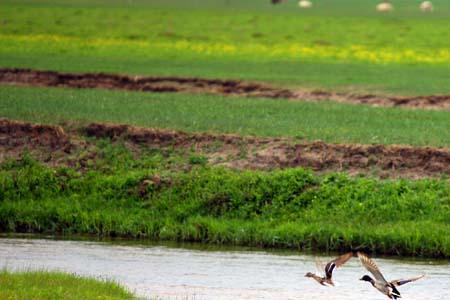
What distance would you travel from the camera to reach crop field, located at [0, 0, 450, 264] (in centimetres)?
1956

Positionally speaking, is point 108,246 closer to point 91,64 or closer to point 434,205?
point 434,205

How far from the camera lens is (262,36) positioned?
50.6m

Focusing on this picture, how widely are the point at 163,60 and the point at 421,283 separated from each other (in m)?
25.4

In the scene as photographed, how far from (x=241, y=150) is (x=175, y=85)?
11.2 metres

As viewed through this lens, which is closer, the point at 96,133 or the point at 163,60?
the point at 96,133

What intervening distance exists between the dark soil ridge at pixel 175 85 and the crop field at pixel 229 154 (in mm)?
55

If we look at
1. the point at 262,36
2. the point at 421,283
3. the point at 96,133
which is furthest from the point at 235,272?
the point at 262,36

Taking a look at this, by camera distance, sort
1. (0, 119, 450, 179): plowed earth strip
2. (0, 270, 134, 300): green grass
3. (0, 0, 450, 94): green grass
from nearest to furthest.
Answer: (0, 270, 134, 300): green grass < (0, 119, 450, 179): plowed earth strip < (0, 0, 450, 94): green grass

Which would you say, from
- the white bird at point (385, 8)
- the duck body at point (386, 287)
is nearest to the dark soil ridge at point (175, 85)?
the duck body at point (386, 287)

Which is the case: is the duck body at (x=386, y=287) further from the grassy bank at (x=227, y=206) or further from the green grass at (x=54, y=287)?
the grassy bank at (x=227, y=206)

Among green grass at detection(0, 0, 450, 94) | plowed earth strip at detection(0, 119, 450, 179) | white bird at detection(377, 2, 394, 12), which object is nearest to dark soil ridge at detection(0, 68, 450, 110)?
green grass at detection(0, 0, 450, 94)

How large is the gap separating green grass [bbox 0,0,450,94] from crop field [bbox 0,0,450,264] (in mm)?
300

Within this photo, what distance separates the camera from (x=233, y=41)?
159ft

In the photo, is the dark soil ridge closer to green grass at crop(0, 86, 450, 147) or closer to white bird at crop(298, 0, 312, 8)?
green grass at crop(0, 86, 450, 147)
